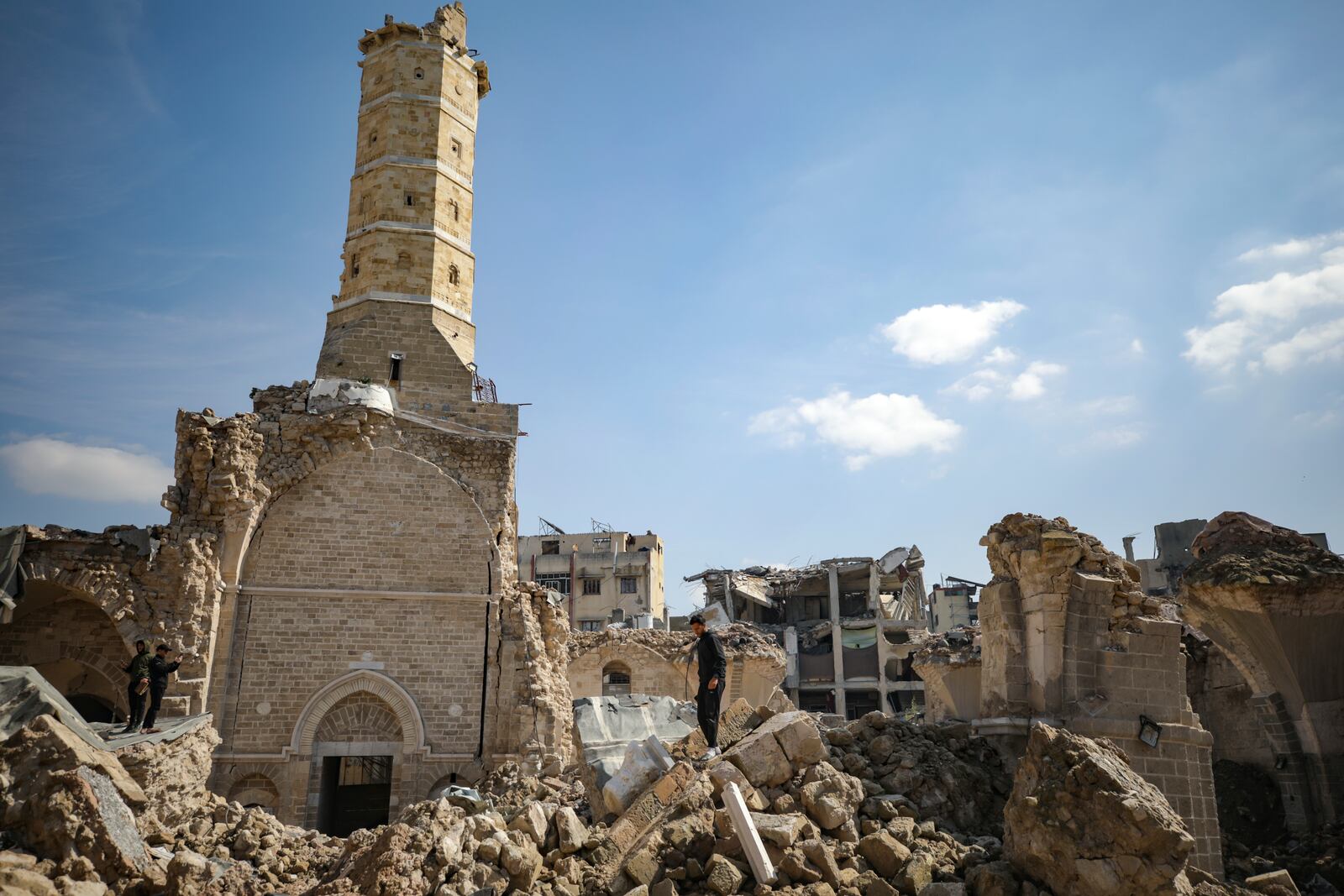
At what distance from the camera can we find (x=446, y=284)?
62.7 feet

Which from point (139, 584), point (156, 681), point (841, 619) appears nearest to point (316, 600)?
point (139, 584)

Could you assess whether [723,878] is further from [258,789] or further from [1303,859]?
[258,789]

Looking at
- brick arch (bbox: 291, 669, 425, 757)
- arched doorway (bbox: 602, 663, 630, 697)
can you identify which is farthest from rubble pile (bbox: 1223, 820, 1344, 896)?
arched doorway (bbox: 602, 663, 630, 697)

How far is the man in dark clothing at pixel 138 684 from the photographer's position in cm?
1217

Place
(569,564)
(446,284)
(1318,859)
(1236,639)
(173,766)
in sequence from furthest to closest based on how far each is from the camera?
(569,564) < (446,284) < (1236,639) < (173,766) < (1318,859)

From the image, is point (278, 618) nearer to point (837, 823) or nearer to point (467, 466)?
point (467, 466)

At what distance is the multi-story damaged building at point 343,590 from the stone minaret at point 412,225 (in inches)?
2.7

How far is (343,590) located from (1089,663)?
37.1 ft

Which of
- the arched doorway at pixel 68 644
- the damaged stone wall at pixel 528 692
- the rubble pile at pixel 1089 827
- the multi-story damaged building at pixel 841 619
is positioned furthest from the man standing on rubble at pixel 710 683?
the multi-story damaged building at pixel 841 619

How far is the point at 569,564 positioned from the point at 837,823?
105 feet

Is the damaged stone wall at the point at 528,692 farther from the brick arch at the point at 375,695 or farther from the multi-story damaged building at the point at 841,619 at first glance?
the multi-story damaged building at the point at 841,619

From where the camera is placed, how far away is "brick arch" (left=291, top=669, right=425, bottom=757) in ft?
51.4

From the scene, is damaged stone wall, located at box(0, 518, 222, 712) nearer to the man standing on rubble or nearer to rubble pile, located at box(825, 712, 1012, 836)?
the man standing on rubble

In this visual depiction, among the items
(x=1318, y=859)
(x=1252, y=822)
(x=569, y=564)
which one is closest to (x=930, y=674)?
(x=1252, y=822)
